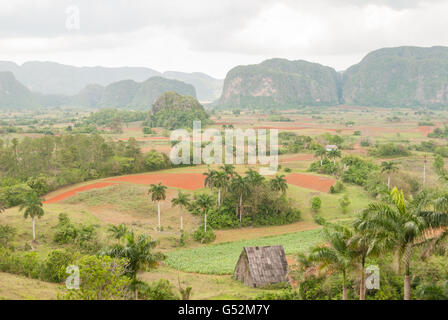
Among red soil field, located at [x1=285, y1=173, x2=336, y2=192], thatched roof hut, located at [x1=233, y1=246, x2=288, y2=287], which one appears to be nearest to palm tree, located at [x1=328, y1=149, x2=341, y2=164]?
red soil field, located at [x1=285, y1=173, x2=336, y2=192]

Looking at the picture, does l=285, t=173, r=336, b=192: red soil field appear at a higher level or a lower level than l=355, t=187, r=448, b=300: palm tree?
lower

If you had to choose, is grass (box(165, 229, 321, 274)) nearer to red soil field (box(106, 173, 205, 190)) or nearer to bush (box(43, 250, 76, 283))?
bush (box(43, 250, 76, 283))

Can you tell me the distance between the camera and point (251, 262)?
2208 cm

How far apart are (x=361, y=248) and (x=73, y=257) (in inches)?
615

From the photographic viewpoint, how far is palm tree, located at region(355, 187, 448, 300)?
10.5 metres

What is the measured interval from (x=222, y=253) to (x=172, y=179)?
22047 millimetres

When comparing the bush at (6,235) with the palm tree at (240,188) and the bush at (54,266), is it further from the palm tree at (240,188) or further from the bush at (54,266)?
the palm tree at (240,188)

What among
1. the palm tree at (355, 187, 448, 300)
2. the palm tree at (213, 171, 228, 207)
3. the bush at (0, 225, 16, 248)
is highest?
the palm tree at (355, 187, 448, 300)

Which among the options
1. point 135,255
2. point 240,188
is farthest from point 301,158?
point 135,255

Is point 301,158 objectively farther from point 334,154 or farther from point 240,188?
point 240,188

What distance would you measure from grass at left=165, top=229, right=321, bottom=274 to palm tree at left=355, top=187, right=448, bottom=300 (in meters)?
13.6

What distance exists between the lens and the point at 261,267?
2211 centimetres

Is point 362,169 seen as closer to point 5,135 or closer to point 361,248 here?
point 361,248
